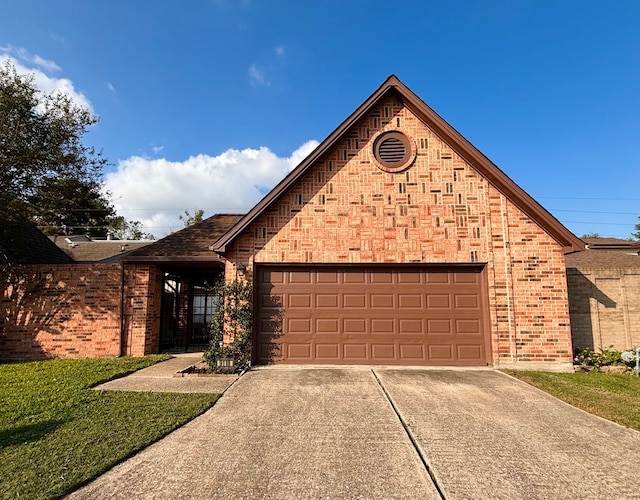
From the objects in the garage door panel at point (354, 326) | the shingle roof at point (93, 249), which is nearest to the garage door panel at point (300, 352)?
the garage door panel at point (354, 326)

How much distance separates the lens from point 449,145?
9.38 meters

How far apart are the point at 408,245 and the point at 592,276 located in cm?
522

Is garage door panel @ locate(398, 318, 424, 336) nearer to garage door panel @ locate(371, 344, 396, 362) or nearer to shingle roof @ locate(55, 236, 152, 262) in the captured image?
garage door panel @ locate(371, 344, 396, 362)

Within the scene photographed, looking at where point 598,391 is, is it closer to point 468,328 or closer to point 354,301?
point 468,328

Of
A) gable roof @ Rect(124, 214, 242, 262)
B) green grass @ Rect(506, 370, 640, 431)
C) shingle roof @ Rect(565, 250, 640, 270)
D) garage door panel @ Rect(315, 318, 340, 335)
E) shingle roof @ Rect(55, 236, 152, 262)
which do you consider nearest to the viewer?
green grass @ Rect(506, 370, 640, 431)

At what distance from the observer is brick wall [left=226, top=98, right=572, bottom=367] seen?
8.78m

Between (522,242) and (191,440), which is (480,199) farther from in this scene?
(191,440)

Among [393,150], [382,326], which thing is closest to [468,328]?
[382,326]

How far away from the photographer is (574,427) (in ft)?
16.6

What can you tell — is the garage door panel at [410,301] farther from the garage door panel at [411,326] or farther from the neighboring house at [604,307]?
the neighboring house at [604,307]

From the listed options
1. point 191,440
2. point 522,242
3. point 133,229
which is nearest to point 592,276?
point 522,242

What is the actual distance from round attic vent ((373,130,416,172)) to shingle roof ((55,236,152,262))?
583 inches

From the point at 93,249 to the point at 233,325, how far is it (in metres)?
16.1

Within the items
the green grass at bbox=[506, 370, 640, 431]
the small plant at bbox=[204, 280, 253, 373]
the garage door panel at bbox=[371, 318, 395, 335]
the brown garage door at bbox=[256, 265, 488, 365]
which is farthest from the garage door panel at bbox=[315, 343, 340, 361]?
the green grass at bbox=[506, 370, 640, 431]
